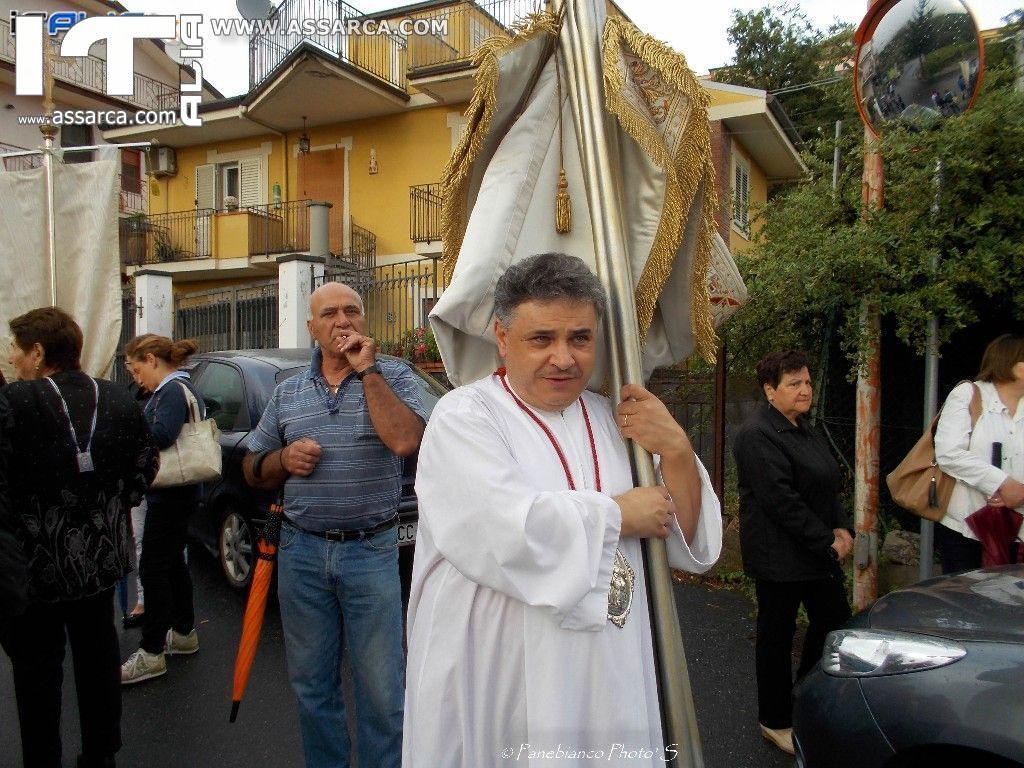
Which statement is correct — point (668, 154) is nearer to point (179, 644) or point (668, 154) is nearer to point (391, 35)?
point (179, 644)

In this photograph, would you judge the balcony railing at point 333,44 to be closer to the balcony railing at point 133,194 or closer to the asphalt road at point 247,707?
the balcony railing at point 133,194

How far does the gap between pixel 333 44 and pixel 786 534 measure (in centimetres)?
1517

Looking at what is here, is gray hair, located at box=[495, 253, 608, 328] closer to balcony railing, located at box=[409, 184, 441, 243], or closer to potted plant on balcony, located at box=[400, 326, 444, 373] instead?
potted plant on balcony, located at box=[400, 326, 444, 373]

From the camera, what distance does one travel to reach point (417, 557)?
1.88m

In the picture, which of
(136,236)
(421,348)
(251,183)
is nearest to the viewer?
(421,348)

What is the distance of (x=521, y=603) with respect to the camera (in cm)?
168

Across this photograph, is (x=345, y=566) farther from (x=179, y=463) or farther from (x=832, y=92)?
(x=832, y=92)

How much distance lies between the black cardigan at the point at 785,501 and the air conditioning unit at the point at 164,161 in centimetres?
2048

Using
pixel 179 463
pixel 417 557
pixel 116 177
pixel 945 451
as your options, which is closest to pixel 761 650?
pixel 945 451

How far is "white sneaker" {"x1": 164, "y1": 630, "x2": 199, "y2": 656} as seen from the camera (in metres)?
4.70

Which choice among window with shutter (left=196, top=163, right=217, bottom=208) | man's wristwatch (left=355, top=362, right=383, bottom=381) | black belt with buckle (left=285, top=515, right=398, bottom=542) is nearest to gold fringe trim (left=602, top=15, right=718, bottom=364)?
man's wristwatch (left=355, top=362, right=383, bottom=381)

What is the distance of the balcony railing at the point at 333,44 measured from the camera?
15.8 metres

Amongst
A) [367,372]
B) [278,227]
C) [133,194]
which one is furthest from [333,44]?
[367,372]

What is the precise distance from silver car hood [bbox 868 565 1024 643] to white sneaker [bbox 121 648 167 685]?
380 centimetres
